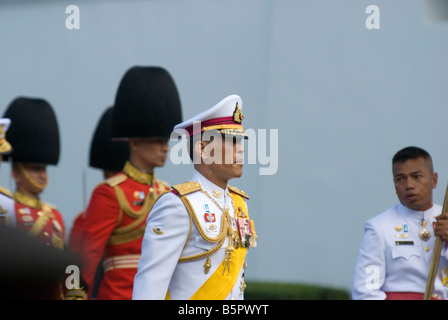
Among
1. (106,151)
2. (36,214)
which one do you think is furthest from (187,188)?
(106,151)

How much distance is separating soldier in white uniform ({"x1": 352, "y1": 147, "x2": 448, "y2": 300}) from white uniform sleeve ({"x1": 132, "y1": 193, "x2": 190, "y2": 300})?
189cm

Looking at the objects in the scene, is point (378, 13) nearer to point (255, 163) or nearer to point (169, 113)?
point (255, 163)

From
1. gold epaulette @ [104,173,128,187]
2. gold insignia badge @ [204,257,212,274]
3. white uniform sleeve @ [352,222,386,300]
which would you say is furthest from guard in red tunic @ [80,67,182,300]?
gold insignia badge @ [204,257,212,274]

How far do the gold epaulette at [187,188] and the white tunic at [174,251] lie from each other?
25 millimetres

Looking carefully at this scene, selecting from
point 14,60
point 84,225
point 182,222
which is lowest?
point 84,225

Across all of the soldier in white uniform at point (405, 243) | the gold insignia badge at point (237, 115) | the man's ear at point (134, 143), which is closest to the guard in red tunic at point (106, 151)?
the man's ear at point (134, 143)

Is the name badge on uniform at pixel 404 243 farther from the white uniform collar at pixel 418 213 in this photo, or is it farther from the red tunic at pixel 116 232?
the red tunic at pixel 116 232

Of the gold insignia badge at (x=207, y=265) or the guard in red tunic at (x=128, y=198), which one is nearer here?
the gold insignia badge at (x=207, y=265)

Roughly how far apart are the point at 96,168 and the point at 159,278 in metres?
4.47

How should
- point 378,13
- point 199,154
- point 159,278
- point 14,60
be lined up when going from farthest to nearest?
point 14,60
point 378,13
point 199,154
point 159,278

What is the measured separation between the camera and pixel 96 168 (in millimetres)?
7906

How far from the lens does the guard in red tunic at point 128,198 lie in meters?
5.64

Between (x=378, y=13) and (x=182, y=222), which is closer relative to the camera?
(x=182, y=222)

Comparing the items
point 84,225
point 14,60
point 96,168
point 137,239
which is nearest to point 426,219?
point 137,239
